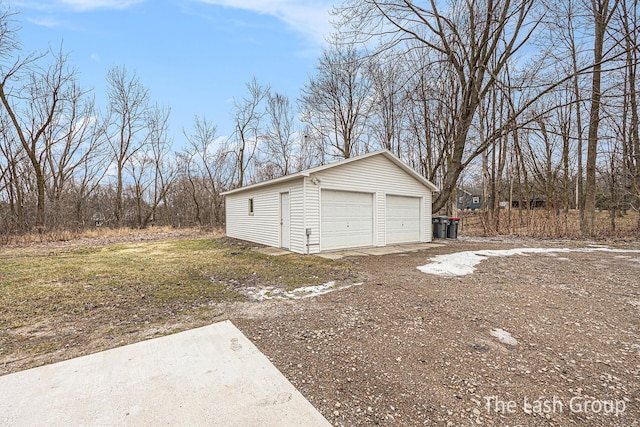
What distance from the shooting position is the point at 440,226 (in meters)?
11.7

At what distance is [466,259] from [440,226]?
17.3 ft

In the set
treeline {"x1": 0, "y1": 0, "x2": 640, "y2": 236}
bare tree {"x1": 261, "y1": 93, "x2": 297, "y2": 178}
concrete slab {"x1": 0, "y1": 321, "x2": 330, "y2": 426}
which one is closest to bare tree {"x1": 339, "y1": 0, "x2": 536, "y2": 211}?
treeline {"x1": 0, "y1": 0, "x2": 640, "y2": 236}

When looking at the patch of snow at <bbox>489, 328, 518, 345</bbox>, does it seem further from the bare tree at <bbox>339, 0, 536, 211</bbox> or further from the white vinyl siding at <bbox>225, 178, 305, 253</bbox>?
the bare tree at <bbox>339, 0, 536, 211</bbox>

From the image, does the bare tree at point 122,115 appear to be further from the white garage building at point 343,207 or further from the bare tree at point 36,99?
the white garage building at point 343,207

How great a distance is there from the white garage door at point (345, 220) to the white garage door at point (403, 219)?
2.98ft

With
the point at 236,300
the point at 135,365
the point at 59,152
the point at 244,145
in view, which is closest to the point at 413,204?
the point at 236,300

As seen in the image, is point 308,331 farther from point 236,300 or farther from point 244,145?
point 244,145

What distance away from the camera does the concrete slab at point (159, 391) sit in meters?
1.68

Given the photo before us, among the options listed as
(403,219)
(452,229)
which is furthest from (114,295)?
(452,229)

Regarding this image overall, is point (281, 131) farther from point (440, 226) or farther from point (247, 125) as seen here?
point (440, 226)

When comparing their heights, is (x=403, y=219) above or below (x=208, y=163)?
below

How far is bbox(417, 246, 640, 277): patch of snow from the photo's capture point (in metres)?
5.52

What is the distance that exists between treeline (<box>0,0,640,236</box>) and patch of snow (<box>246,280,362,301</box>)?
6499 millimetres

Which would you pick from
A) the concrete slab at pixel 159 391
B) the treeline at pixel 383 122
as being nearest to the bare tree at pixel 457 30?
the treeline at pixel 383 122
